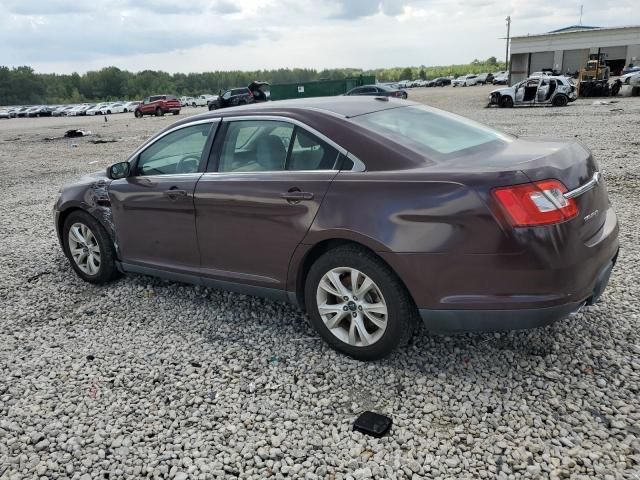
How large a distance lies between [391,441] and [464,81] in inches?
2844

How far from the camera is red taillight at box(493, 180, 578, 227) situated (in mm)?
2783

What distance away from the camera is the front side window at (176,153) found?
14.0 feet

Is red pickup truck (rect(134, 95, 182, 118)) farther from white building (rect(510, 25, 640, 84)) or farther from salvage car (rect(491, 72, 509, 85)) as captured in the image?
salvage car (rect(491, 72, 509, 85))

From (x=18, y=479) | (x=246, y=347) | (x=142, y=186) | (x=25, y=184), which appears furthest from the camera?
(x=25, y=184)

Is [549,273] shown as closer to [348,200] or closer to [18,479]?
[348,200]

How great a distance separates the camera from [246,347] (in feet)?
12.7

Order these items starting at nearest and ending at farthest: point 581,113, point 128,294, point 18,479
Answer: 1. point 18,479
2. point 128,294
3. point 581,113

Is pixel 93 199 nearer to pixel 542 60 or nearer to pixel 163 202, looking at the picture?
pixel 163 202

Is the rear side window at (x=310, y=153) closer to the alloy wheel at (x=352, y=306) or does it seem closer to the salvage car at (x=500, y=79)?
the alloy wheel at (x=352, y=306)

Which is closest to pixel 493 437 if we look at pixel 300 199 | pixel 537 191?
pixel 537 191

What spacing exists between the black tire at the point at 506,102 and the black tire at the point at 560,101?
2.01 metres

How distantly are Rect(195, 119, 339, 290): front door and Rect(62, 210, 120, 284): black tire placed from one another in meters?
1.31

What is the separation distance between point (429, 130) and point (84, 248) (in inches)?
138

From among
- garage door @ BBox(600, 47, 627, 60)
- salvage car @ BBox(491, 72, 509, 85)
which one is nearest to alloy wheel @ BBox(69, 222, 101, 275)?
garage door @ BBox(600, 47, 627, 60)
